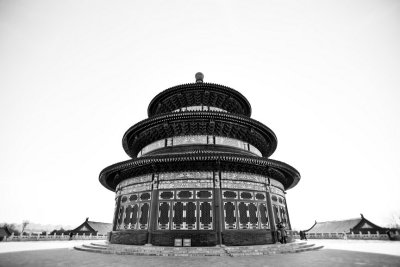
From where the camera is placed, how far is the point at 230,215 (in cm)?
1483

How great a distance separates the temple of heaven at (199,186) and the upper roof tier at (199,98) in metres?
4.23

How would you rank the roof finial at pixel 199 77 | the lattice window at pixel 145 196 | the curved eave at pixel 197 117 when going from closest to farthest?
the lattice window at pixel 145 196 → the curved eave at pixel 197 117 → the roof finial at pixel 199 77

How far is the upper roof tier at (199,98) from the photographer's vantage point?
2105 cm

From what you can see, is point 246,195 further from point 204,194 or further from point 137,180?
point 137,180

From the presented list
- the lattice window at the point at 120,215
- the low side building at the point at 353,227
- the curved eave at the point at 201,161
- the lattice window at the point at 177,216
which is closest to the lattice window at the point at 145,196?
the curved eave at the point at 201,161

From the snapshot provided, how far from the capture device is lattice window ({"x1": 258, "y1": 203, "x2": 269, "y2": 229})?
1554 cm

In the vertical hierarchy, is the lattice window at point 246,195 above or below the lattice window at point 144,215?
above

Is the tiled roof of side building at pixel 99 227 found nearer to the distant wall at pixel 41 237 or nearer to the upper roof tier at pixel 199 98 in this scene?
the distant wall at pixel 41 237

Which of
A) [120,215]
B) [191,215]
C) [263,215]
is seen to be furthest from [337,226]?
[120,215]

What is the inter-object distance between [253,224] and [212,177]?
13.6ft

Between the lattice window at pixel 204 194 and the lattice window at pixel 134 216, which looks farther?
the lattice window at pixel 134 216

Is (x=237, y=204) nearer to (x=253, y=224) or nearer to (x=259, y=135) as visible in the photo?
(x=253, y=224)

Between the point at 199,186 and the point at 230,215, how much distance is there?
9.08 ft

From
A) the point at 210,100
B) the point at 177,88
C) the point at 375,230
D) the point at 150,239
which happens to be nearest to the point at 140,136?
the point at 177,88
